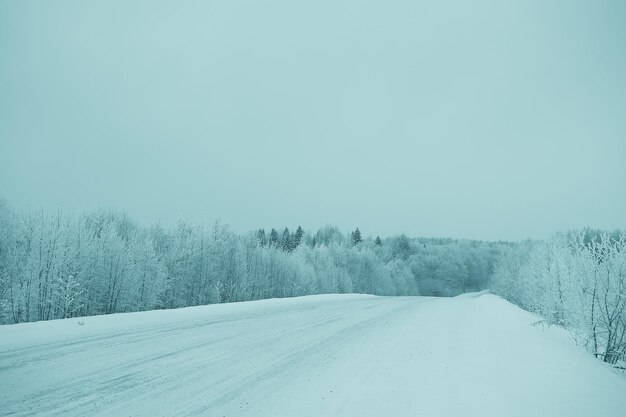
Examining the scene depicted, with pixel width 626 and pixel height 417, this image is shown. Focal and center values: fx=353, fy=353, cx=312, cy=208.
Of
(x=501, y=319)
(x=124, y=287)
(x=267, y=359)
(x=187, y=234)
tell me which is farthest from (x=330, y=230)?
(x=267, y=359)

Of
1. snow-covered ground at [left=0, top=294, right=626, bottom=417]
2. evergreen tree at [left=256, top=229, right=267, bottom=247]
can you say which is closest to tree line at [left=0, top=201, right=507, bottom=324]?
evergreen tree at [left=256, top=229, right=267, bottom=247]

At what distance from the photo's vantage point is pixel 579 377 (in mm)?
8375

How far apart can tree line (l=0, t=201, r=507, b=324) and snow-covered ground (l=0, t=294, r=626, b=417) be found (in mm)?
16757

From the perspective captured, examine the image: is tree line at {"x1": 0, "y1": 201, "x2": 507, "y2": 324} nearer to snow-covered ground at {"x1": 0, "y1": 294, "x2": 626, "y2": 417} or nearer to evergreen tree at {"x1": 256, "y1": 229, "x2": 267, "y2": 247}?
evergreen tree at {"x1": 256, "y1": 229, "x2": 267, "y2": 247}

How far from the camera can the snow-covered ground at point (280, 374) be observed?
241 inches

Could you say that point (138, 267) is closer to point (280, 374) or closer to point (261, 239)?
point (280, 374)

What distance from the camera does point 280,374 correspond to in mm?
7969

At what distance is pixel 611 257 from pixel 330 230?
126225 mm

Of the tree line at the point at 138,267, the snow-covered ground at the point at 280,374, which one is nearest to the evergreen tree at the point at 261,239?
the tree line at the point at 138,267

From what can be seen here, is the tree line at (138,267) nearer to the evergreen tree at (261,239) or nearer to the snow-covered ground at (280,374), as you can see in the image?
the evergreen tree at (261,239)

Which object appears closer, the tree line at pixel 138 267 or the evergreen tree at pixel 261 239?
the tree line at pixel 138 267

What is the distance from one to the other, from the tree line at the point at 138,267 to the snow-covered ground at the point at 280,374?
16757mm

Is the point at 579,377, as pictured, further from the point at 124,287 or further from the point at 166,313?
the point at 124,287

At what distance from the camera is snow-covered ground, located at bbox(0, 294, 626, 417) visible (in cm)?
611
